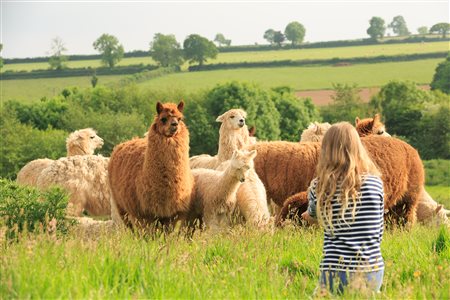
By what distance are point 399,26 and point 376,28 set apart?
595 inches

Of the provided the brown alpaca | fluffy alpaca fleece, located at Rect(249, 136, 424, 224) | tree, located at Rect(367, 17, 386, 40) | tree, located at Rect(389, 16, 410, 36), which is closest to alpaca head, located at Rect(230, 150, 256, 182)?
the brown alpaca

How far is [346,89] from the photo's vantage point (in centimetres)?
8612

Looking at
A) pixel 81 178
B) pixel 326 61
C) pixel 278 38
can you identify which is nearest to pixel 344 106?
pixel 326 61

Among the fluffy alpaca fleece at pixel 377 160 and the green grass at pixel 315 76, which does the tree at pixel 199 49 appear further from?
the fluffy alpaca fleece at pixel 377 160

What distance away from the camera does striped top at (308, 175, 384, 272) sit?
228 inches

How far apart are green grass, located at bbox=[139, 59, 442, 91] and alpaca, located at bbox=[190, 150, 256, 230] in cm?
7942

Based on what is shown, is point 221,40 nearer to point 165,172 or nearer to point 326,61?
point 326,61

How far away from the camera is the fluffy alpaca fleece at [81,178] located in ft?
56.0

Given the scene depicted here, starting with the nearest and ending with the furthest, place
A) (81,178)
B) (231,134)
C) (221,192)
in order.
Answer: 1. (221,192)
2. (231,134)
3. (81,178)

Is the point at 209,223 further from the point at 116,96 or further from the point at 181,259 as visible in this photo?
the point at 116,96

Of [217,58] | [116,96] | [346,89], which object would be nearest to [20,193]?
[116,96]

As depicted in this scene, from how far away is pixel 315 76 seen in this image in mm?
101500

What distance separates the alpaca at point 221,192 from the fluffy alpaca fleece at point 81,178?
6181mm

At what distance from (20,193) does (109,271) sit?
5.46 meters
